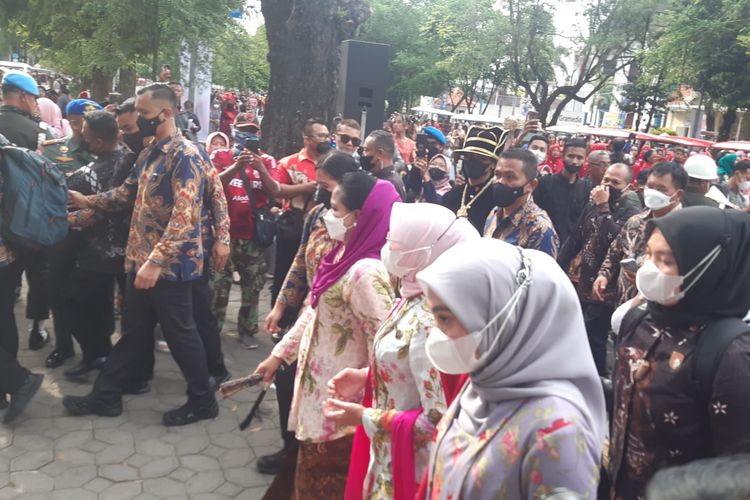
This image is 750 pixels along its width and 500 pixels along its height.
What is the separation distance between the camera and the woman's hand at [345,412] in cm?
233

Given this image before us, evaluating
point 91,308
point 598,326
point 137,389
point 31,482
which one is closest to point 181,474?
point 31,482

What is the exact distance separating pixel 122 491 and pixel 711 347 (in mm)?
3064

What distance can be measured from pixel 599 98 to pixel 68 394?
5947 cm

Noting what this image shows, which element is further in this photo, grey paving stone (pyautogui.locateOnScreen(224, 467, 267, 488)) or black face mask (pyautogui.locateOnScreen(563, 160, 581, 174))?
black face mask (pyautogui.locateOnScreen(563, 160, 581, 174))

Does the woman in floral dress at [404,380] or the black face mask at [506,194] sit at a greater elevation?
the black face mask at [506,194]

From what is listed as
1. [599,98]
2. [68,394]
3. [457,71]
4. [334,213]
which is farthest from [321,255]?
[599,98]

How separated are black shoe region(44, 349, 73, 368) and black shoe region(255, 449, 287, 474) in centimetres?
215

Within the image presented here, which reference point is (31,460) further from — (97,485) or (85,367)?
(85,367)

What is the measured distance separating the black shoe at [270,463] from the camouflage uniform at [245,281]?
2.12 metres

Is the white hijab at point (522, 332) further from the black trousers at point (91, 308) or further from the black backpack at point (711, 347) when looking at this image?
the black trousers at point (91, 308)

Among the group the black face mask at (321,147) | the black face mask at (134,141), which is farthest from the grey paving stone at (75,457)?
the black face mask at (321,147)

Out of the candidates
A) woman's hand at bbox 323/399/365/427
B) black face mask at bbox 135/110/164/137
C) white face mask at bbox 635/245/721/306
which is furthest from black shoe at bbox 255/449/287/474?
white face mask at bbox 635/245/721/306

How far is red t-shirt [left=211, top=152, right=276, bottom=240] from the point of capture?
225 inches

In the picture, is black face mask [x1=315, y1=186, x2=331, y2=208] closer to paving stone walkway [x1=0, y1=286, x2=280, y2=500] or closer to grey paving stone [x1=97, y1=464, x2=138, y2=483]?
paving stone walkway [x1=0, y1=286, x2=280, y2=500]
